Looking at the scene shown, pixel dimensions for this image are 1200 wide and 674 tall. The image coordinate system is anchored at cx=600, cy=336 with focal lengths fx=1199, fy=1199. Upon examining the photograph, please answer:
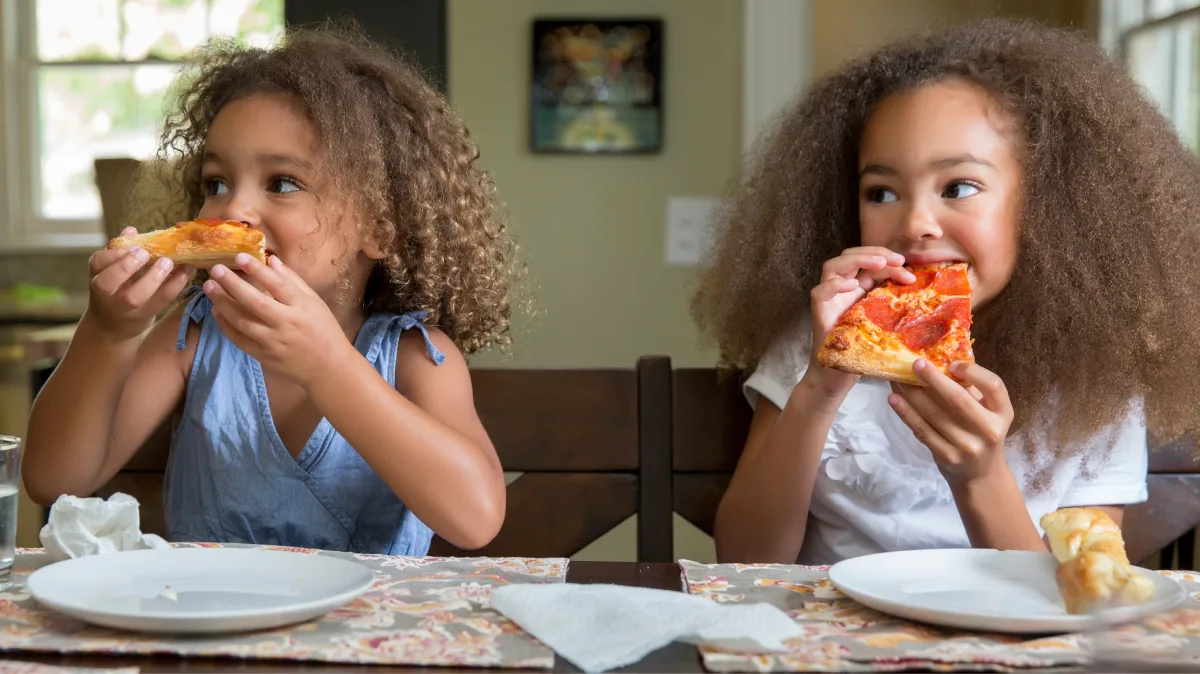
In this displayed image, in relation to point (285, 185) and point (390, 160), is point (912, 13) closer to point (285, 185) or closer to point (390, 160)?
point (390, 160)

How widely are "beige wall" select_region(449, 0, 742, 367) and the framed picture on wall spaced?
0.12 feet

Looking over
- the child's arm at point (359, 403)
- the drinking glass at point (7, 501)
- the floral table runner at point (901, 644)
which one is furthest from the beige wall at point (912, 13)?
the drinking glass at point (7, 501)

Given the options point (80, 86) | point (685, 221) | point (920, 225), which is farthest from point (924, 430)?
point (80, 86)

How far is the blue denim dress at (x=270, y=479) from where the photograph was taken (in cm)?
147

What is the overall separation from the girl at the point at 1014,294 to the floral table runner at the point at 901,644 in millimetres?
434

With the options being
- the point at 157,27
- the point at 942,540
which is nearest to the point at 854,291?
the point at 942,540

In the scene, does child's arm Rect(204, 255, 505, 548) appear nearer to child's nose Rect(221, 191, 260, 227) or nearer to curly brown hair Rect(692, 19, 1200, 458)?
child's nose Rect(221, 191, 260, 227)

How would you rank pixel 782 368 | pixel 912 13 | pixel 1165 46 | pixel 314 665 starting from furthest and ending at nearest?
pixel 912 13
pixel 1165 46
pixel 782 368
pixel 314 665

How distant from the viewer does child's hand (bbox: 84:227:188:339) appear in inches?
51.1

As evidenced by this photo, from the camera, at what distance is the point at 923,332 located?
53.5 inches

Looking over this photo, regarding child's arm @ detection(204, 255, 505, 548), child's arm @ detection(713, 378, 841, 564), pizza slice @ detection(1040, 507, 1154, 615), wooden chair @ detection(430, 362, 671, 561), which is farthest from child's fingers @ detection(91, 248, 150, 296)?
pizza slice @ detection(1040, 507, 1154, 615)

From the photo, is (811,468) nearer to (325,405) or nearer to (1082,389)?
(1082,389)

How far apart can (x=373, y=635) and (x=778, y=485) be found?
0.70 m

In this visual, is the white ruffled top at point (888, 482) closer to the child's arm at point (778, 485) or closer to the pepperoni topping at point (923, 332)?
the child's arm at point (778, 485)
